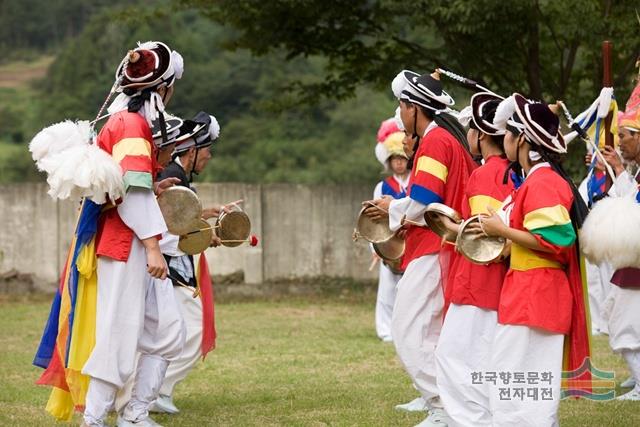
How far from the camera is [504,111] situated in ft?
22.1

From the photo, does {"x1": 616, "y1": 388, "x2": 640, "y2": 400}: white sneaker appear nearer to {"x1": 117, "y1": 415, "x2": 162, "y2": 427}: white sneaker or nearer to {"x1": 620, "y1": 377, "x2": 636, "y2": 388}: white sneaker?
{"x1": 620, "y1": 377, "x2": 636, "y2": 388}: white sneaker

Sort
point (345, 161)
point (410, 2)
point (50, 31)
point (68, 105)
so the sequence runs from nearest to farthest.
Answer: point (410, 2), point (345, 161), point (68, 105), point (50, 31)

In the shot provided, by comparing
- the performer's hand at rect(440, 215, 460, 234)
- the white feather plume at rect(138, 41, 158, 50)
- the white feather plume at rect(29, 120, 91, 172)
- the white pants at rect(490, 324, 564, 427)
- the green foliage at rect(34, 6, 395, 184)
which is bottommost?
the green foliage at rect(34, 6, 395, 184)

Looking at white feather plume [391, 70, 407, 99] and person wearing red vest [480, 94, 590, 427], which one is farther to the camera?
white feather plume [391, 70, 407, 99]

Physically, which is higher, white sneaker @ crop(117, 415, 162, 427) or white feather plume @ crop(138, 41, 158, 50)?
white feather plume @ crop(138, 41, 158, 50)

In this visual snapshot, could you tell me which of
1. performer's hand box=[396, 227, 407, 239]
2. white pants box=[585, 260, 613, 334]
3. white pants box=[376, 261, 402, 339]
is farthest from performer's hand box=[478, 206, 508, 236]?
white pants box=[376, 261, 402, 339]

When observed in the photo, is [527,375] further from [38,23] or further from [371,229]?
[38,23]

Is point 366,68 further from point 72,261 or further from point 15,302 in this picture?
point 72,261

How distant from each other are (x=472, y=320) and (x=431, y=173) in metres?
0.98

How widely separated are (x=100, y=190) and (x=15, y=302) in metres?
10.1

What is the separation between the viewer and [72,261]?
286 inches

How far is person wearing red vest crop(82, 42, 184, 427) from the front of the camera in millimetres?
7039

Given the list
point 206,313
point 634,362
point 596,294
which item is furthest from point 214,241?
point 596,294

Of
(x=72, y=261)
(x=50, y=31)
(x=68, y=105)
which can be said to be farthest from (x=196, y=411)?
(x=50, y=31)
